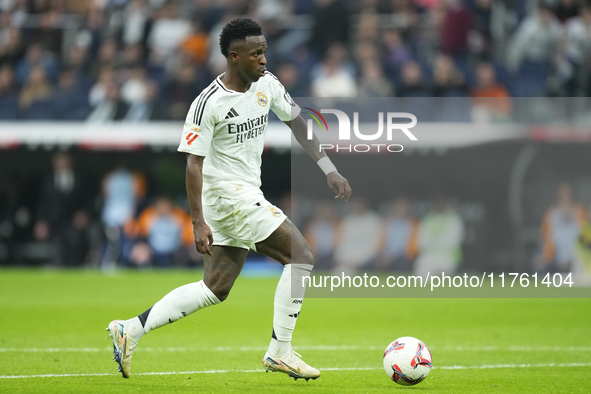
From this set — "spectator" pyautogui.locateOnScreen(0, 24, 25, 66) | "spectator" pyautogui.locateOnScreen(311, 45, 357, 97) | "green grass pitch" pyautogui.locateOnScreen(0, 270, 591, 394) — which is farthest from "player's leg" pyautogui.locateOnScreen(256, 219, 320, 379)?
"spectator" pyautogui.locateOnScreen(0, 24, 25, 66)

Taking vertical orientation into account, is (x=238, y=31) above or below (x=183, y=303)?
above

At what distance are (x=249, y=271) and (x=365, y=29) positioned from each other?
5532mm

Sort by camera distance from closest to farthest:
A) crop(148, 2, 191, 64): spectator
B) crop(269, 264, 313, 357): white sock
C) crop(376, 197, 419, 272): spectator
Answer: crop(269, 264, 313, 357): white sock → crop(376, 197, 419, 272): spectator → crop(148, 2, 191, 64): spectator

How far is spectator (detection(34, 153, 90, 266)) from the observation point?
18.3 meters

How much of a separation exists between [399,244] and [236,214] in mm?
11191

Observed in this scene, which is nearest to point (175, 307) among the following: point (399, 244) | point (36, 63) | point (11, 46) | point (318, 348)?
point (318, 348)

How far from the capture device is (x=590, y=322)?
425 inches

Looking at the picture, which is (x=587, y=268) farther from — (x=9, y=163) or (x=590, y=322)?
(x=9, y=163)

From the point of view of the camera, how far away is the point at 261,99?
6.55 metres

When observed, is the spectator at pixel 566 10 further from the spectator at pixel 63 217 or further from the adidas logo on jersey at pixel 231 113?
the adidas logo on jersey at pixel 231 113

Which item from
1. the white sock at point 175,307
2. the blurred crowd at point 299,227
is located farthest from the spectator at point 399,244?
the white sock at point 175,307

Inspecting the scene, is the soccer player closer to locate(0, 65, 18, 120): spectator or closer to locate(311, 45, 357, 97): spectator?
locate(311, 45, 357, 97): spectator

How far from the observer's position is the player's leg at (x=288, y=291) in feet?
20.8

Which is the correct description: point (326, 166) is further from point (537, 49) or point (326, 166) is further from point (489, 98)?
point (537, 49)
